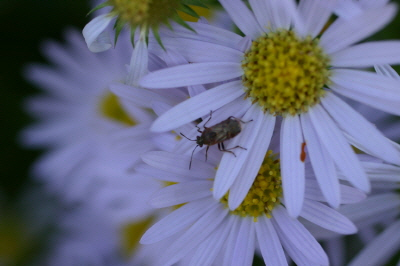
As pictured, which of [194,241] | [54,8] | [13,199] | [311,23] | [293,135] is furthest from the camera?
[13,199]

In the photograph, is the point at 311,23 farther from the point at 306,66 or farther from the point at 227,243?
the point at 227,243

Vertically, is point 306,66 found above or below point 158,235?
above

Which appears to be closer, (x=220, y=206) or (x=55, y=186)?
(x=220, y=206)

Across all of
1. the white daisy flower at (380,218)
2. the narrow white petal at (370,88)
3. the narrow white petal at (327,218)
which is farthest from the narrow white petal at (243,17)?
the white daisy flower at (380,218)

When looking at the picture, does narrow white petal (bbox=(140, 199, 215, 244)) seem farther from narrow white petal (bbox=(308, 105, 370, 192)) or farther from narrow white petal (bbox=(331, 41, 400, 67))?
narrow white petal (bbox=(331, 41, 400, 67))

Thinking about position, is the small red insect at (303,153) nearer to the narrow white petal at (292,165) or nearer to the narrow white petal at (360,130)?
the narrow white petal at (292,165)

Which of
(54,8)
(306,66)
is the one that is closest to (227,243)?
(306,66)
